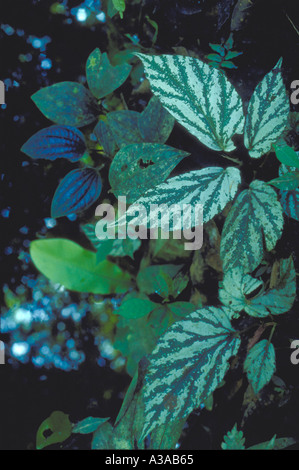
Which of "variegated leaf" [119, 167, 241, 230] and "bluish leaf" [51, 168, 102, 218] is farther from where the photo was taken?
"bluish leaf" [51, 168, 102, 218]

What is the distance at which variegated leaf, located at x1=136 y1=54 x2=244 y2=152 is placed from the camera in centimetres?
47

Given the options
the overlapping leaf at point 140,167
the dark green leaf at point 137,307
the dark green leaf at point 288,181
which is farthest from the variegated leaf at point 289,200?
the dark green leaf at point 137,307

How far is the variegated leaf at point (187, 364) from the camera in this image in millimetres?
498

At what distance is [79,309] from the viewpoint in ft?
1.99

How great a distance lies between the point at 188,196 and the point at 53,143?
24 centimetres

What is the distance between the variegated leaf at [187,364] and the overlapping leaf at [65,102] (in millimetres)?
353

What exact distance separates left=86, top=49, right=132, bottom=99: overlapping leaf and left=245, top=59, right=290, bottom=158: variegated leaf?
8.1 inches

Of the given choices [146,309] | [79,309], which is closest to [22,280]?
[79,309]

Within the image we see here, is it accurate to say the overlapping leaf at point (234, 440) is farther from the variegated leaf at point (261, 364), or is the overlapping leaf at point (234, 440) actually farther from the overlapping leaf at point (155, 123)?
the overlapping leaf at point (155, 123)

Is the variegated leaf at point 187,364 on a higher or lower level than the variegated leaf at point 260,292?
lower

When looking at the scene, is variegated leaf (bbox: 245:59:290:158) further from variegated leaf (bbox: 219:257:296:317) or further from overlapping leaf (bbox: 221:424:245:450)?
overlapping leaf (bbox: 221:424:245:450)

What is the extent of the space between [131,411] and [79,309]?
6.9 inches

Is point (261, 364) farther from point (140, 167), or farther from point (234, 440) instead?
point (140, 167)

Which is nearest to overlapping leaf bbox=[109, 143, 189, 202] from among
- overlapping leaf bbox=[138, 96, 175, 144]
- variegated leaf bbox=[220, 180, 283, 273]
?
overlapping leaf bbox=[138, 96, 175, 144]
